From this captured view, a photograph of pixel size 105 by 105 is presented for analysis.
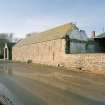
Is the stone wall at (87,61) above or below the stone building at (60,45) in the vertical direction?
below

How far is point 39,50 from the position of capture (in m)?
36.7

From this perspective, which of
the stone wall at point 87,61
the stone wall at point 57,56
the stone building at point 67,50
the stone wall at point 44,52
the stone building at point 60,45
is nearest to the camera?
the stone wall at point 87,61

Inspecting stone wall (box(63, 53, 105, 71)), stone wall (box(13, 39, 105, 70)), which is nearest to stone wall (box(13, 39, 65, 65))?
stone wall (box(13, 39, 105, 70))

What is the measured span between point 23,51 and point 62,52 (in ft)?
59.8

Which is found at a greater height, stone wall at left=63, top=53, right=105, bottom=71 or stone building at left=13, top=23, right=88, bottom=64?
stone building at left=13, top=23, right=88, bottom=64

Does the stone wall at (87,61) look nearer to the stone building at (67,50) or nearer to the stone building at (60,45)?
the stone building at (67,50)

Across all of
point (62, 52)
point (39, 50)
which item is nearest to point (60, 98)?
point (62, 52)

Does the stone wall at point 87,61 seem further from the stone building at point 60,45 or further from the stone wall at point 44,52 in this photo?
the stone wall at point 44,52

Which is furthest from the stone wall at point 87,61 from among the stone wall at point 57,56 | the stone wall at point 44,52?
the stone wall at point 44,52

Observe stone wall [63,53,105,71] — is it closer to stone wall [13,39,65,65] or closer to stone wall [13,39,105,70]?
stone wall [13,39,105,70]

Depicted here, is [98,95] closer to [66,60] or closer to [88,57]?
[88,57]

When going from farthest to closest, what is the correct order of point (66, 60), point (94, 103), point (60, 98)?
point (66, 60) → point (60, 98) → point (94, 103)

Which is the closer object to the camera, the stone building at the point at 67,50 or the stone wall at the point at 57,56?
the stone wall at the point at 57,56

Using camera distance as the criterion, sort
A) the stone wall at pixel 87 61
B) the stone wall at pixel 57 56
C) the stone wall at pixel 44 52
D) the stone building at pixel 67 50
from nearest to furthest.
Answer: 1. the stone wall at pixel 87 61
2. the stone wall at pixel 57 56
3. the stone building at pixel 67 50
4. the stone wall at pixel 44 52
